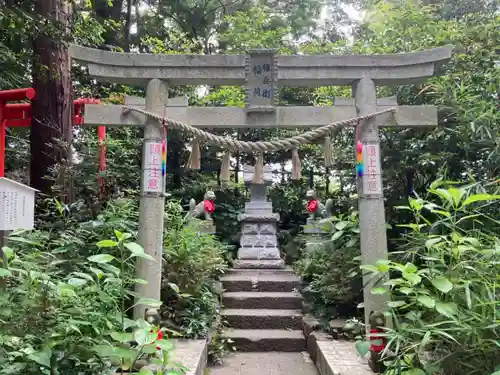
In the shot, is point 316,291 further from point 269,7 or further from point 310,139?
point 269,7

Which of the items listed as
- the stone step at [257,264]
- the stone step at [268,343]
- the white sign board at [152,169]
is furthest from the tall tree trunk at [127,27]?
the stone step at [268,343]

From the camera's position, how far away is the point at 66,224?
501cm

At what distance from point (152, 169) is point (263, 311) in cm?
290

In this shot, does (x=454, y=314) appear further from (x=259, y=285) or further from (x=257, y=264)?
(x=257, y=264)

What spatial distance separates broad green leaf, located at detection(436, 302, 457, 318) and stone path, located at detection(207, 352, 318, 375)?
231 cm

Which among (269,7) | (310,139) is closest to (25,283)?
(310,139)

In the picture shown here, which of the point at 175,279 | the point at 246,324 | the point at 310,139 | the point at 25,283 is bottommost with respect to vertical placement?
the point at 246,324

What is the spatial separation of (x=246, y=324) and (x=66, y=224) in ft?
8.77

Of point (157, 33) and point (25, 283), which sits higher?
point (157, 33)

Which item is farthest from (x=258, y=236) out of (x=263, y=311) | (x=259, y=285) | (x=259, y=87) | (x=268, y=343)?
(x=259, y=87)

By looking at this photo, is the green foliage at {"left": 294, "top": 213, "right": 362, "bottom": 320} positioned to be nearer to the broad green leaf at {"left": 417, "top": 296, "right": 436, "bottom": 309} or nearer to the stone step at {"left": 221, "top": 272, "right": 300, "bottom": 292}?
the stone step at {"left": 221, "top": 272, "right": 300, "bottom": 292}

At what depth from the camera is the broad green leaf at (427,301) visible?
2.58 meters

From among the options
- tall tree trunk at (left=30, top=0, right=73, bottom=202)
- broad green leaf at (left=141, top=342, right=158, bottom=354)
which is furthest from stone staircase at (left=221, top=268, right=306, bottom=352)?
tall tree trunk at (left=30, top=0, right=73, bottom=202)

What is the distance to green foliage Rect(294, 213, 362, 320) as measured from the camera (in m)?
4.97
